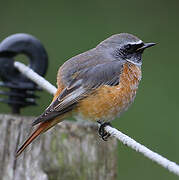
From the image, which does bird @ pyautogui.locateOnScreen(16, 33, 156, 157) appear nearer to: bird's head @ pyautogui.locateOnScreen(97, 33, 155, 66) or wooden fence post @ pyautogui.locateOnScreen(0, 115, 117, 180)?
bird's head @ pyautogui.locateOnScreen(97, 33, 155, 66)

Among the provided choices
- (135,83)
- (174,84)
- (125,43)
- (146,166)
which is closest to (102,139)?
(135,83)

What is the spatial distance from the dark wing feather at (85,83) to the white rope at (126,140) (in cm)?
15

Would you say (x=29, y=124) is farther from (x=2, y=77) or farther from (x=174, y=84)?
(x=174, y=84)

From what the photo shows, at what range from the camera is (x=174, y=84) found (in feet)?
26.2

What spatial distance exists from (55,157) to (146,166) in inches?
140

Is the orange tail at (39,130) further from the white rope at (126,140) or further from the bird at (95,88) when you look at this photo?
the white rope at (126,140)

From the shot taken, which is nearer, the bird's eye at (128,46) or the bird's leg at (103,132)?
the bird's leg at (103,132)

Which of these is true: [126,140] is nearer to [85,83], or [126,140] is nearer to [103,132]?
[103,132]

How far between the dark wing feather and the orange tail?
0.05 m

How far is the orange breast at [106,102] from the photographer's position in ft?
16.0

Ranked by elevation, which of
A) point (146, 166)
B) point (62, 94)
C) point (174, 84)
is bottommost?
point (146, 166)

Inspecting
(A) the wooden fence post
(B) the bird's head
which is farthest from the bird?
(A) the wooden fence post

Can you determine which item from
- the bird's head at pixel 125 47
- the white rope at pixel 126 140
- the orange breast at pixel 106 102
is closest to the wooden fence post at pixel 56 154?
the white rope at pixel 126 140

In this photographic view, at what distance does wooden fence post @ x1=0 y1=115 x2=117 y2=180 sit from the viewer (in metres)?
4.03
